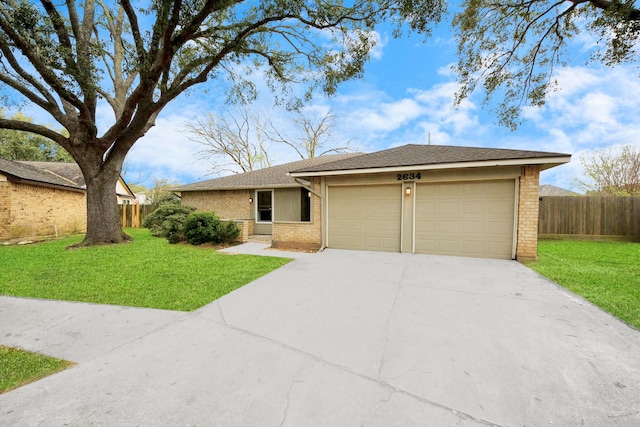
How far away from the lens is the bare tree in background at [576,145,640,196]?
13.8 metres

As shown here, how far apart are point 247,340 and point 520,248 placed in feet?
23.7

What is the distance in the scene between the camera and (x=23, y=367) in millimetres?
2281

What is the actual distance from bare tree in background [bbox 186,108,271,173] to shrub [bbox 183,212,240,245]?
1713 cm

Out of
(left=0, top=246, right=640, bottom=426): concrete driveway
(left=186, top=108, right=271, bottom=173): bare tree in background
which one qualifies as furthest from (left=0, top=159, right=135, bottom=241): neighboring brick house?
(left=186, top=108, right=271, bottom=173): bare tree in background

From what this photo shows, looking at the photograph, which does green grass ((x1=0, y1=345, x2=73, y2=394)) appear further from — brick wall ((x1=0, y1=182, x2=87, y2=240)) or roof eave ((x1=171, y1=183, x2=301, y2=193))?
brick wall ((x1=0, y1=182, x2=87, y2=240))

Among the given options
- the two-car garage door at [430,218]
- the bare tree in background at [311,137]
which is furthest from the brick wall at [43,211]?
the bare tree in background at [311,137]

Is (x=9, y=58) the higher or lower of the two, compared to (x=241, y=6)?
lower

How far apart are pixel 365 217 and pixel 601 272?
5.47 m

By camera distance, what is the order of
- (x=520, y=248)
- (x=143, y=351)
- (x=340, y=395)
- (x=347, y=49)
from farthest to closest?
(x=347, y=49) < (x=520, y=248) < (x=143, y=351) < (x=340, y=395)

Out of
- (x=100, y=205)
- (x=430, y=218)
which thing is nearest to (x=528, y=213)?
(x=430, y=218)

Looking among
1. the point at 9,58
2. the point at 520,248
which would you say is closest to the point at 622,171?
the point at 520,248

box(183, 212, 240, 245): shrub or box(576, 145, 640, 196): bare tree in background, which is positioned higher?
box(576, 145, 640, 196): bare tree in background

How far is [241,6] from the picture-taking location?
7.61 meters

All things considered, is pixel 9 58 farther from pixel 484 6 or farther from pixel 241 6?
pixel 484 6
